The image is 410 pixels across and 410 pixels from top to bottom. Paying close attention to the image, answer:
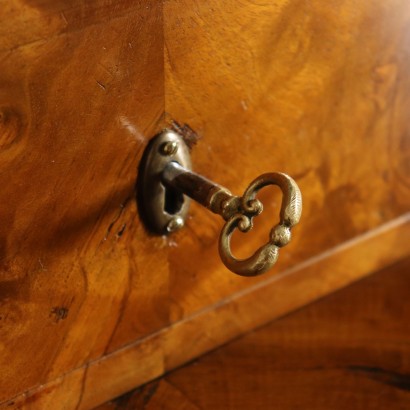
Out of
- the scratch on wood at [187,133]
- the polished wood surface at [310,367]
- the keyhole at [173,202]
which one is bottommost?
the polished wood surface at [310,367]

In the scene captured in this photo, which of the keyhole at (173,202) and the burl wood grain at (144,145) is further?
the keyhole at (173,202)

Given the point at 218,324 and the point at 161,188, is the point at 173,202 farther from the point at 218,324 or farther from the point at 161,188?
the point at 218,324

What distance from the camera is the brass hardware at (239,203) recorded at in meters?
0.55

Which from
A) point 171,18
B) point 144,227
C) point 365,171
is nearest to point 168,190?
point 144,227

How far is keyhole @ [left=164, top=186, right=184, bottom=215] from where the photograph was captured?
0.69 meters

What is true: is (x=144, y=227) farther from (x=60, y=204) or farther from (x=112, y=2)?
(x=112, y=2)

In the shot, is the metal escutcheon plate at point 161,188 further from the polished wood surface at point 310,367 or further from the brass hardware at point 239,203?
the polished wood surface at point 310,367

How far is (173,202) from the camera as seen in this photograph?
69 centimetres

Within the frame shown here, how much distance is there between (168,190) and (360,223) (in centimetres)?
31

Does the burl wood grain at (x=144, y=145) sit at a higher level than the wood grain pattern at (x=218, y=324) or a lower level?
higher

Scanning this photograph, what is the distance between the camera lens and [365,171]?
0.87m

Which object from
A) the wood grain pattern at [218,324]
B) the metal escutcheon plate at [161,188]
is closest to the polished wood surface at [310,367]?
the wood grain pattern at [218,324]

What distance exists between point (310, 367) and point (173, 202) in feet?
0.74

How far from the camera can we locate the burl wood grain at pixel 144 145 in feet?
1.87
